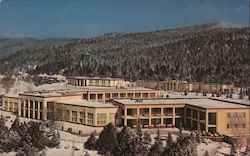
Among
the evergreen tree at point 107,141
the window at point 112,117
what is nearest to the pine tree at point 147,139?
the evergreen tree at point 107,141

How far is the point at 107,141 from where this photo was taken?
12812 millimetres

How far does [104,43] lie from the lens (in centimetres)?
5850

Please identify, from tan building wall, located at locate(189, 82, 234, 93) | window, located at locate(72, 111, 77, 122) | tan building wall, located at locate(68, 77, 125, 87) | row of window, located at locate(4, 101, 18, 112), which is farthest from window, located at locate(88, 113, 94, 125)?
tan building wall, located at locate(189, 82, 234, 93)

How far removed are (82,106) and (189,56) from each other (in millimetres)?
23778

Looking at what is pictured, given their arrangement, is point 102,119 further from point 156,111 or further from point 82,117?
point 156,111

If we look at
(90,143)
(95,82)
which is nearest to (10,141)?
(90,143)

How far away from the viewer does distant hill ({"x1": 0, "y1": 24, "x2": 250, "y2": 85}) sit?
32906 mm

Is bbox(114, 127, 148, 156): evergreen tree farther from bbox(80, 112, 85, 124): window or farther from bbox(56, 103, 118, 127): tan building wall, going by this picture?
bbox(80, 112, 85, 124): window

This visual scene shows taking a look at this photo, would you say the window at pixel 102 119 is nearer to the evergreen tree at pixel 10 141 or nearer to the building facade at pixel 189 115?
the building facade at pixel 189 115

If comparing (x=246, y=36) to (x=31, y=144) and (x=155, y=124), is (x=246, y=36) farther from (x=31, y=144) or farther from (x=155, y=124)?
(x=31, y=144)

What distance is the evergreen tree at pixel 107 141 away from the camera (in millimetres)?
12587

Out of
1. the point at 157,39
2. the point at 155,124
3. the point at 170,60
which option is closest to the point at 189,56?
the point at 170,60

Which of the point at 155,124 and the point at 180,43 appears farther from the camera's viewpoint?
the point at 180,43

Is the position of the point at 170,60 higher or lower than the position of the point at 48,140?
higher
